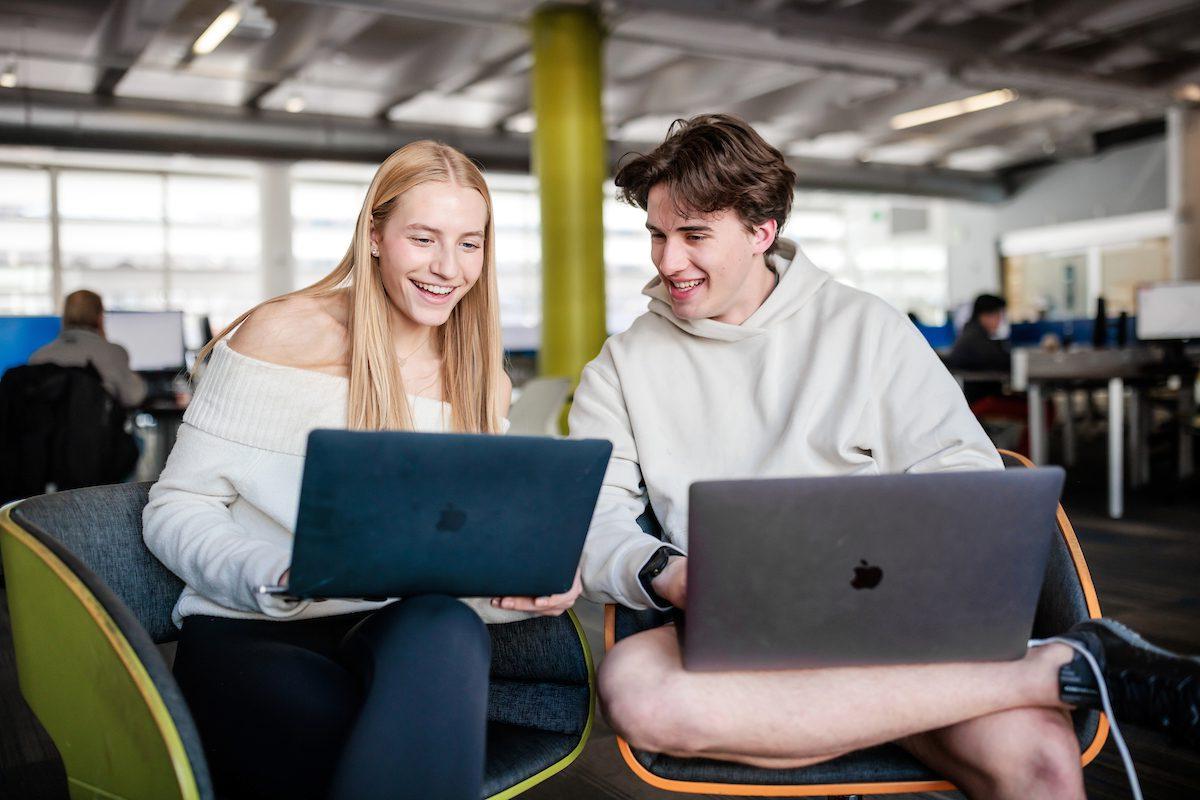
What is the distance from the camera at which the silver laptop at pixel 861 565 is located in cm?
101

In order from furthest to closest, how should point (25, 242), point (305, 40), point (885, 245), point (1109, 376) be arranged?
point (885, 245), point (25, 242), point (305, 40), point (1109, 376)

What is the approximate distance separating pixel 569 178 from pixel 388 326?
6.78m

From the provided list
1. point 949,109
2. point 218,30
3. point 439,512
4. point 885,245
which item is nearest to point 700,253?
point 439,512

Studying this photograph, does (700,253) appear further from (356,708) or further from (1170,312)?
(1170,312)

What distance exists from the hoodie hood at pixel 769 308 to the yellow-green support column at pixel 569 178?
20.6 feet

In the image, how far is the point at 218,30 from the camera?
892 centimetres

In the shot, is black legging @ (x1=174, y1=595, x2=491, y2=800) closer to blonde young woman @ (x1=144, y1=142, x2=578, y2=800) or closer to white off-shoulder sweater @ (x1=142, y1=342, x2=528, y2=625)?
blonde young woman @ (x1=144, y1=142, x2=578, y2=800)

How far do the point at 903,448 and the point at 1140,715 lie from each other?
21.0 inches

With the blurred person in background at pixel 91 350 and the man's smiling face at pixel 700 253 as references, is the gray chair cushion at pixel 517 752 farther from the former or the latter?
the blurred person in background at pixel 91 350

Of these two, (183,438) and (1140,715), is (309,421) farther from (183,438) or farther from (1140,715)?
(1140,715)

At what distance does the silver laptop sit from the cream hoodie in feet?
1.40

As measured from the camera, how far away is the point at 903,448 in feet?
5.20

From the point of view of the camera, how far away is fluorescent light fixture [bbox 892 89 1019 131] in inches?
487

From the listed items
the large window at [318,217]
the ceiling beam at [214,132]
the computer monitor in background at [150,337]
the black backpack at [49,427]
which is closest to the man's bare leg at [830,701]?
the black backpack at [49,427]
